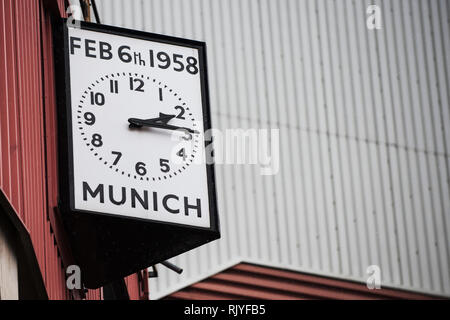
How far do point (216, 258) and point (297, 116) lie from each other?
2.47m

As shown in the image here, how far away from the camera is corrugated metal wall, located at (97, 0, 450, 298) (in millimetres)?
16875

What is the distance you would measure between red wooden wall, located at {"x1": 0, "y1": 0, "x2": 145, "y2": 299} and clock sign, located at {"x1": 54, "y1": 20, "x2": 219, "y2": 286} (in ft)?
0.33

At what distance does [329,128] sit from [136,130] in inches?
415

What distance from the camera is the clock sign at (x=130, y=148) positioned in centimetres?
723

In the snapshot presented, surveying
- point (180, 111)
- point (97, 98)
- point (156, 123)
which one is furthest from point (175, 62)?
point (97, 98)

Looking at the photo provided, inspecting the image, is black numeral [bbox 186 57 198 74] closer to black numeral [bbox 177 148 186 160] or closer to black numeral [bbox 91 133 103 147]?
black numeral [bbox 177 148 186 160]

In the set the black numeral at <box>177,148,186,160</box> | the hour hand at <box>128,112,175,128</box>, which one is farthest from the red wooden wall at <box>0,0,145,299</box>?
the black numeral at <box>177,148,186,160</box>

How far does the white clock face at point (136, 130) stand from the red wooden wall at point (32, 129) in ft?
0.52

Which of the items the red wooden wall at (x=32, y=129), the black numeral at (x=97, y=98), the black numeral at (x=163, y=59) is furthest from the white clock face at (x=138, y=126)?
the red wooden wall at (x=32, y=129)

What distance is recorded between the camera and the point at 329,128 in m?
17.9

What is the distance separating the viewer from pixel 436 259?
1802 cm

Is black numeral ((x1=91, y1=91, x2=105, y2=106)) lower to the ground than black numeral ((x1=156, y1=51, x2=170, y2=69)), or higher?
lower

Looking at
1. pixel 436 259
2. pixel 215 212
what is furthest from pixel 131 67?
pixel 436 259
